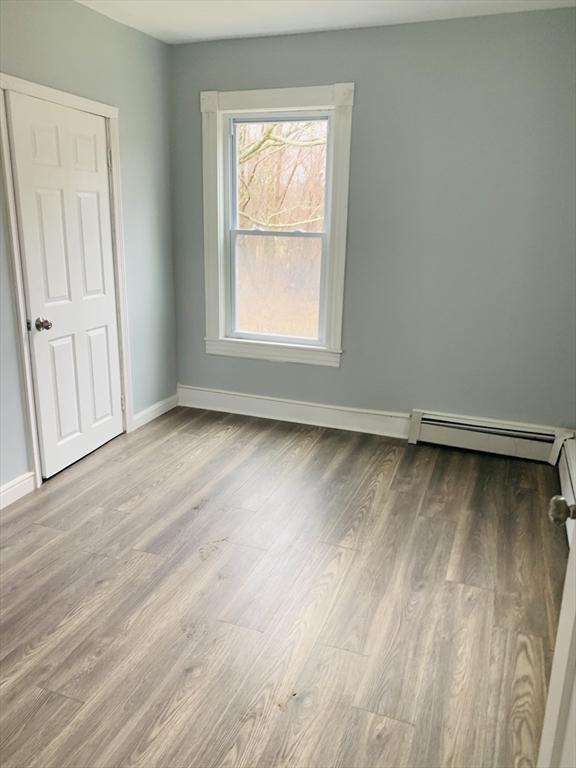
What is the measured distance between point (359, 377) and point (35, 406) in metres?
2.11

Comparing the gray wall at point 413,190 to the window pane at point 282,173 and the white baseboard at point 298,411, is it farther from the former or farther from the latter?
the window pane at point 282,173

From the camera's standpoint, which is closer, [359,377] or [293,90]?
[293,90]

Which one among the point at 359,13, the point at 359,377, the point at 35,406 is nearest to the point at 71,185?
the point at 35,406

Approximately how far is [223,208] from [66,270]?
4.35 ft

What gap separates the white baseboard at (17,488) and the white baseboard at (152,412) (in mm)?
956

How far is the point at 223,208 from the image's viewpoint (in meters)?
4.04

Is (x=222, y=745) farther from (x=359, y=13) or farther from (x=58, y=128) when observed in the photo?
(x=359, y=13)

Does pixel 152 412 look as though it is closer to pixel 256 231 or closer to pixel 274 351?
pixel 274 351

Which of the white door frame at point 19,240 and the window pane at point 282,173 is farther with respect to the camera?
the window pane at point 282,173

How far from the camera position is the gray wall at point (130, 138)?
2.79 metres

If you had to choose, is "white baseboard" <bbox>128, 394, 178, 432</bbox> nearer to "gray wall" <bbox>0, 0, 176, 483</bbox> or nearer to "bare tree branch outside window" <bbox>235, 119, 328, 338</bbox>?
"gray wall" <bbox>0, 0, 176, 483</bbox>

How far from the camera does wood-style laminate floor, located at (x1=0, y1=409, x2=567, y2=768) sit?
1662 mm

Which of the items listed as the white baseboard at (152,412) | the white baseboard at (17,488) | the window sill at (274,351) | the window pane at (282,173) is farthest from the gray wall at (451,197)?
the white baseboard at (17,488)

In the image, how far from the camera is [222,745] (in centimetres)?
163
